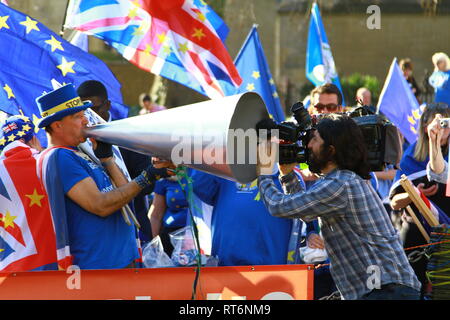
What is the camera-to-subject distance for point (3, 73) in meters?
5.49

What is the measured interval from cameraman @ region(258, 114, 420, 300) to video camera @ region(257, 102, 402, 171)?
65 mm

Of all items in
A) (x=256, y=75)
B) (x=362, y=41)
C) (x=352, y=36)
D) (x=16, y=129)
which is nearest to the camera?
(x=16, y=129)

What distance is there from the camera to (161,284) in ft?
13.6

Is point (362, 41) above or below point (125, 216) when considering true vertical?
above

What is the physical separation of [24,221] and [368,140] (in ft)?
7.31

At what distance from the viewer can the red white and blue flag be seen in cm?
473

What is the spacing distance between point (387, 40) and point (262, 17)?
3.70 m

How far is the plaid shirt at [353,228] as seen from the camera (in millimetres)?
3672

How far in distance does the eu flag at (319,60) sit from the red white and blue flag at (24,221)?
4.21 meters

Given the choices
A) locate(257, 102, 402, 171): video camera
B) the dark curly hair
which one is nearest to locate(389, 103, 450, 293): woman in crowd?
locate(257, 102, 402, 171): video camera

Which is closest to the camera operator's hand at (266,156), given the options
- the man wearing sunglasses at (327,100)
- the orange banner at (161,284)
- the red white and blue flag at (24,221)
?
the orange banner at (161,284)

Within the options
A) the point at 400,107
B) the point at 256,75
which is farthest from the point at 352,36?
the point at 256,75

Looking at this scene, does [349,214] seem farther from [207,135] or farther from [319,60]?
[319,60]
